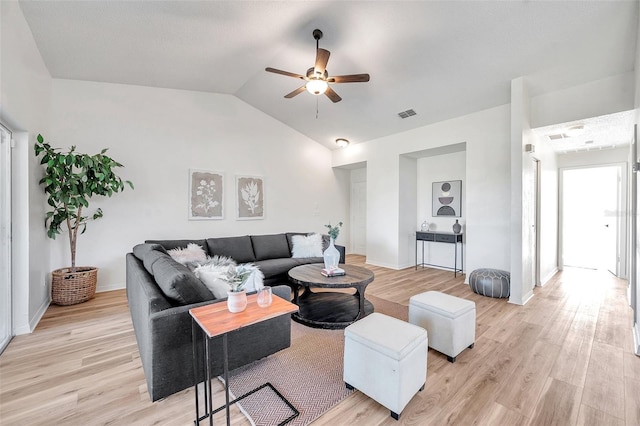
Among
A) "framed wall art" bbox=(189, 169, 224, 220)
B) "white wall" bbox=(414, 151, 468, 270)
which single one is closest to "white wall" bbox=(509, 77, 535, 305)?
"white wall" bbox=(414, 151, 468, 270)

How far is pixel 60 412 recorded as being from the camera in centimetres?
164

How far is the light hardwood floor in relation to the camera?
161cm

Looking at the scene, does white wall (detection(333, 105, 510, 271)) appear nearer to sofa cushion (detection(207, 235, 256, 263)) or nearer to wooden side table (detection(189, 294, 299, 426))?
sofa cushion (detection(207, 235, 256, 263))

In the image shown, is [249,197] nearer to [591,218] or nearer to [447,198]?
[447,198]

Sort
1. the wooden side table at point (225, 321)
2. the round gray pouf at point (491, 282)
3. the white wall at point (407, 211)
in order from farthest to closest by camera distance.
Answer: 1. the white wall at point (407, 211)
2. the round gray pouf at point (491, 282)
3. the wooden side table at point (225, 321)

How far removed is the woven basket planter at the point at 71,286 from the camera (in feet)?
11.2

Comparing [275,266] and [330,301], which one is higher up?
[275,266]

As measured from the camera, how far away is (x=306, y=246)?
15.0 feet

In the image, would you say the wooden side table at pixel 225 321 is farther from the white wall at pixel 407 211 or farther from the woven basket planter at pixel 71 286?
the white wall at pixel 407 211

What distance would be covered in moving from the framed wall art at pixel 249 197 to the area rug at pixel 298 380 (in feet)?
10.6

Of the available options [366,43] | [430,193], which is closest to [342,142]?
[430,193]

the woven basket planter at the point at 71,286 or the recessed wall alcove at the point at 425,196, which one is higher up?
the recessed wall alcove at the point at 425,196

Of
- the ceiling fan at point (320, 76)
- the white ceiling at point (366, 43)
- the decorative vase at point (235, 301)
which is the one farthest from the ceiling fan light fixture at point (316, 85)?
the decorative vase at point (235, 301)

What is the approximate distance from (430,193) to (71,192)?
5801 mm
